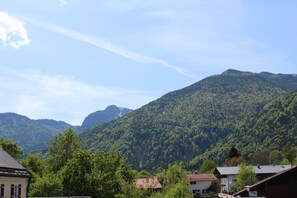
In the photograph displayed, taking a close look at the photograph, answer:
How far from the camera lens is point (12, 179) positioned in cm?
4041

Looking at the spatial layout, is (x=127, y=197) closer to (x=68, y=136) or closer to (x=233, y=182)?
(x=68, y=136)

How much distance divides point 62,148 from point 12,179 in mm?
40656

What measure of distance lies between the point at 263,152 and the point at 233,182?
64657mm

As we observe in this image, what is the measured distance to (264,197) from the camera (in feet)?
170

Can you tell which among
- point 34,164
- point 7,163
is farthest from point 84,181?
point 7,163

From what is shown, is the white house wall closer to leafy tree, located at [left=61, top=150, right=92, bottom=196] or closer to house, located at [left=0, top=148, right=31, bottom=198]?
house, located at [left=0, top=148, right=31, bottom=198]

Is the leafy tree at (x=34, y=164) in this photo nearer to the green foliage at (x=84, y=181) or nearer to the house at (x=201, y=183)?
the green foliage at (x=84, y=181)

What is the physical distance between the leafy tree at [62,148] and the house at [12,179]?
36.3 meters

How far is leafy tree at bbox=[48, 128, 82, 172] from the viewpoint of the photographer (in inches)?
3147

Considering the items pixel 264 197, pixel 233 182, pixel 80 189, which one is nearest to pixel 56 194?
pixel 80 189

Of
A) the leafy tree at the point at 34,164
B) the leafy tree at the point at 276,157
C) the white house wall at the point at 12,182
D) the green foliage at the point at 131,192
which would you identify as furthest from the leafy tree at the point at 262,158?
the white house wall at the point at 12,182

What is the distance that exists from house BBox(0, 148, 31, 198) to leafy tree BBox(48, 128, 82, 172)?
36.3 m

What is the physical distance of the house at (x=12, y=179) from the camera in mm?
38938

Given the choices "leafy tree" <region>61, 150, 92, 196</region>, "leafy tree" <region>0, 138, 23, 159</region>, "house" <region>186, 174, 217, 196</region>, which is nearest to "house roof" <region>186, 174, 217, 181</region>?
"house" <region>186, 174, 217, 196</region>
